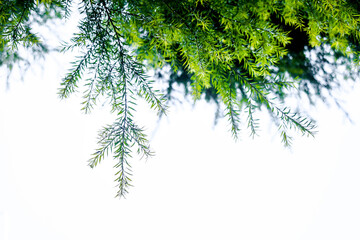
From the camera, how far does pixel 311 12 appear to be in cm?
37

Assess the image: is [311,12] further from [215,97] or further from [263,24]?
[215,97]

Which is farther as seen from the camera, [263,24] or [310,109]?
[310,109]

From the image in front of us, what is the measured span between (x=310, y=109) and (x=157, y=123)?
1.67 ft

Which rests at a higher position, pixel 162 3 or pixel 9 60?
pixel 9 60

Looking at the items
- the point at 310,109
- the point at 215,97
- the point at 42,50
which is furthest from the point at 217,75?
the point at 42,50

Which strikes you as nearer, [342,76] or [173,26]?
[173,26]

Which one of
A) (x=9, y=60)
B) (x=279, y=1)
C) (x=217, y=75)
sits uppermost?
(x=9, y=60)

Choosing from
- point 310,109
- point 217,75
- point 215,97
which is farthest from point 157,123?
point 310,109

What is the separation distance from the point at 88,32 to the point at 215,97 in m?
0.47

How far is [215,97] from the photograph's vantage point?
0.71 meters

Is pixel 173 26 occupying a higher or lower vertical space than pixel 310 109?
lower

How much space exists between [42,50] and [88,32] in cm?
46

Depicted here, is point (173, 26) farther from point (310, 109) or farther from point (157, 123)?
point (310, 109)

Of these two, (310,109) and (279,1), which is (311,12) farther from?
(310,109)
